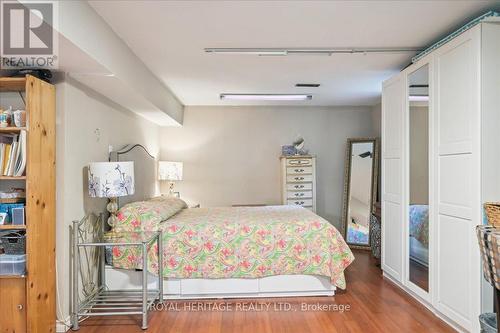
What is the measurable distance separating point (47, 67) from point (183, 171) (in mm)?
3382

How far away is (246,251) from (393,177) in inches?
67.0

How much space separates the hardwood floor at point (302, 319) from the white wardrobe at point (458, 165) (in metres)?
0.19

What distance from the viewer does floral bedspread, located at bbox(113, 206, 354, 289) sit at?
317cm


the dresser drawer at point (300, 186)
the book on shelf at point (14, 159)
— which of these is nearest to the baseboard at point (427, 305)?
the dresser drawer at point (300, 186)

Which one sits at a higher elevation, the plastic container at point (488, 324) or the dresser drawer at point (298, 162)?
the dresser drawer at point (298, 162)

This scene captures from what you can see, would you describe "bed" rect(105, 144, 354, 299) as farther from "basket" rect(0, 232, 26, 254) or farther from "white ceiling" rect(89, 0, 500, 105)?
"white ceiling" rect(89, 0, 500, 105)

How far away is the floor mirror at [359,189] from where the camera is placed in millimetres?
5223

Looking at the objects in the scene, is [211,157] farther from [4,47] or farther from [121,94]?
[4,47]

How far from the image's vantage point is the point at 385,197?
3707mm

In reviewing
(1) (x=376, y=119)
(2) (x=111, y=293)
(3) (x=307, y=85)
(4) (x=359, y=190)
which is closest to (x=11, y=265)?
(2) (x=111, y=293)

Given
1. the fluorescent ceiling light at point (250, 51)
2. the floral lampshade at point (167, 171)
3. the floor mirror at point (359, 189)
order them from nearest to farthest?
the fluorescent ceiling light at point (250, 51), the floral lampshade at point (167, 171), the floor mirror at point (359, 189)

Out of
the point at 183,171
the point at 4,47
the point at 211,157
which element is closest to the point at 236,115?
the point at 211,157

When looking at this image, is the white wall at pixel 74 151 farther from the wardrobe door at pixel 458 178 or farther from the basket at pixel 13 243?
the wardrobe door at pixel 458 178

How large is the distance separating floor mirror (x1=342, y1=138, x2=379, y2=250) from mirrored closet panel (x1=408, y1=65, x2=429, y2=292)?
2005 millimetres
